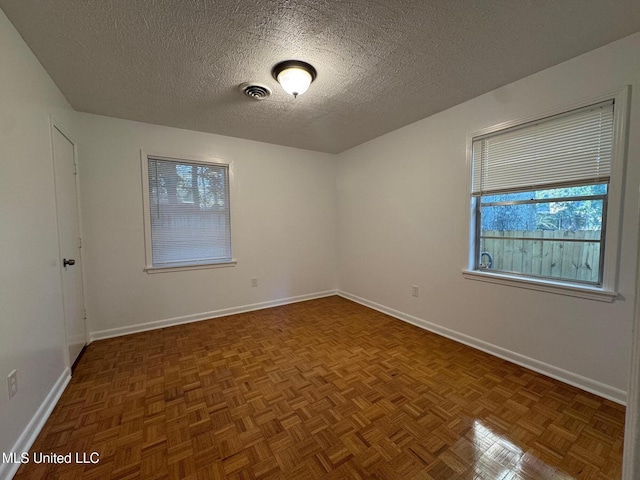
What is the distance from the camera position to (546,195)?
2.18 meters

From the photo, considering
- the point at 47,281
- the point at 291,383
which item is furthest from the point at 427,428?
the point at 47,281

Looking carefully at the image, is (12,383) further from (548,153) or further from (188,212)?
(548,153)

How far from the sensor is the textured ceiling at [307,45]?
4.94 ft

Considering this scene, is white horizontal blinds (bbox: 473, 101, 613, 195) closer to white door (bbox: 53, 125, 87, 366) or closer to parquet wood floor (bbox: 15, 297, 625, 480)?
parquet wood floor (bbox: 15, 297, 625, 480)

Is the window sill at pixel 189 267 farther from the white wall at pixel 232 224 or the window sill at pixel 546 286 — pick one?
the window sill at pixel 546 286

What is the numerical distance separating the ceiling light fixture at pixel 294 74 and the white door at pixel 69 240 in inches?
74.9

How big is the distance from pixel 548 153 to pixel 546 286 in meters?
1.08

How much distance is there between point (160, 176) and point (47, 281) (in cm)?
171

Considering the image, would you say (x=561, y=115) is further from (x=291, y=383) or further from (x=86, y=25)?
(x=86, y=25)

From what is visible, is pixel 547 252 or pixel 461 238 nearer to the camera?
pixel 547 252

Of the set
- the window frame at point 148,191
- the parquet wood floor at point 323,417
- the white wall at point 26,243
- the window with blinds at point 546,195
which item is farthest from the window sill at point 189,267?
the window with blinds at point 546,195

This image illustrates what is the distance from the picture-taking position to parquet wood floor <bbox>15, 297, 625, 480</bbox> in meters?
1.36

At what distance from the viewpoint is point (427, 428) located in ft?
5.27

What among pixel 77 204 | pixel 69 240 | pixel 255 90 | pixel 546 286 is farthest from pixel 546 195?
pixel 77 204
